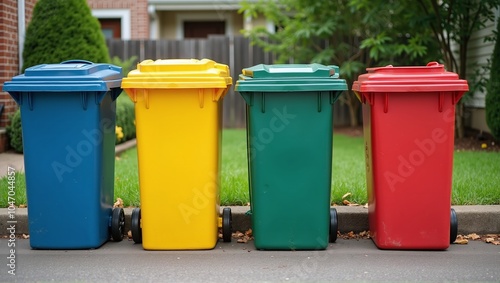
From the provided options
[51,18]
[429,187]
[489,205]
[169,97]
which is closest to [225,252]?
[169,97]

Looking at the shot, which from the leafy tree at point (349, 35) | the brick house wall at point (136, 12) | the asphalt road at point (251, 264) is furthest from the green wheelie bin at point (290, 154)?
the brick house wall at point (136, 12)

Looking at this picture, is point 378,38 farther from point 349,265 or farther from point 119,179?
point 349,265

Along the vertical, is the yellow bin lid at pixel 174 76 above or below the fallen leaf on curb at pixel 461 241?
above

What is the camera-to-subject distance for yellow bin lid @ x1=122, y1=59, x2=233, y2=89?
5.34 meters

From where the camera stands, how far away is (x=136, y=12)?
18.8m

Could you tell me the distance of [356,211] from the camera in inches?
240

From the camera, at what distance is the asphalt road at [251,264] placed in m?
4.82

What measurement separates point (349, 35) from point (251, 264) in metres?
9.26

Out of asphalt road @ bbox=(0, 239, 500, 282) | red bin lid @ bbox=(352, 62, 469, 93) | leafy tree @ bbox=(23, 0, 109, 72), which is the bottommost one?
asphalt road @ bbox=(0, 239, 500, 282)

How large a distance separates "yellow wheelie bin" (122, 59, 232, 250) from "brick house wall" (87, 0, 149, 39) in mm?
13651

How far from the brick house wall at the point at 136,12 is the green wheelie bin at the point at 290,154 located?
13.8 m

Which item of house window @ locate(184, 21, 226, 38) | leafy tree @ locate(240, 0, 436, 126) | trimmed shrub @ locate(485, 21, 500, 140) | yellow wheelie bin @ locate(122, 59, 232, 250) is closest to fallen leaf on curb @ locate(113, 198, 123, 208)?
yellow wheelie bin @ locate(122, 59, 232, 250)

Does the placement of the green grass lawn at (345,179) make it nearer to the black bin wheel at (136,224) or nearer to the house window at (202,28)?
the black bin wheel at (136,224)

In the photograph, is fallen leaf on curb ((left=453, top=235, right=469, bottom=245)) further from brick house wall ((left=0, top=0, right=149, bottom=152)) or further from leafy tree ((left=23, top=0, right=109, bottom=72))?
leafy tree ((left=23, top=0, right=109, bottom=72))
